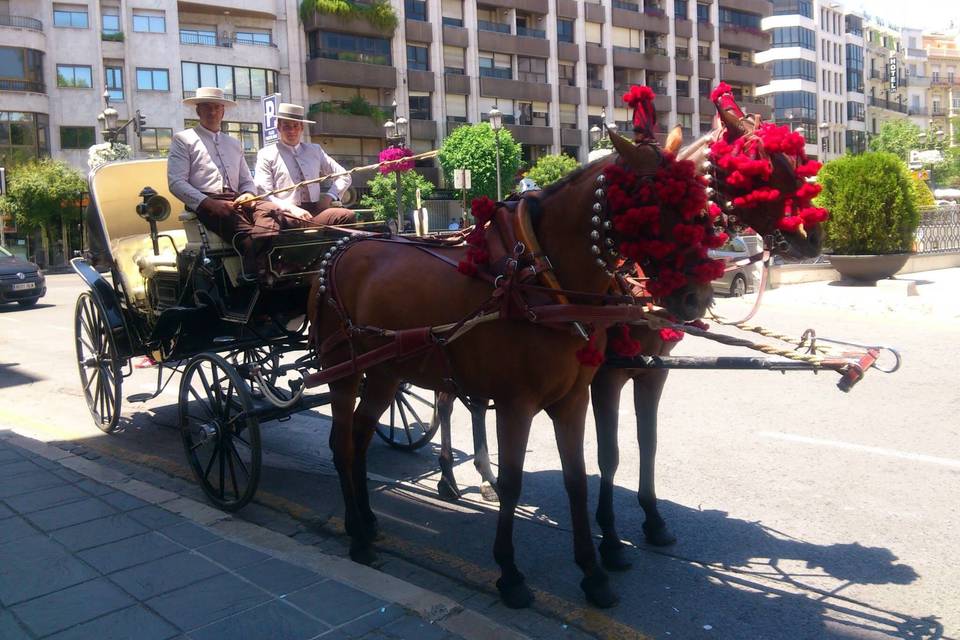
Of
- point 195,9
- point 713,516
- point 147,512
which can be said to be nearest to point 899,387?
point 713,516

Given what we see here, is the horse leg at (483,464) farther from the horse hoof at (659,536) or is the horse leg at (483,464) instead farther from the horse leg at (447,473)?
the horse hoof at (659,536)

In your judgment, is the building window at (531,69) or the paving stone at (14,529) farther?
the building window at (531,69)

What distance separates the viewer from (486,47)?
52.0 metres

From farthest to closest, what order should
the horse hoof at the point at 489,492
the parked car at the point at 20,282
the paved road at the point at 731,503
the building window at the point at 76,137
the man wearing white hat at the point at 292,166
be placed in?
the building window at the point at 76,137 → the parked car at the point at 20,282 → the man wearing white hat at the point at 292,166 → the horse hoof at the point at 489,492 → the paved road at the point at 731,503

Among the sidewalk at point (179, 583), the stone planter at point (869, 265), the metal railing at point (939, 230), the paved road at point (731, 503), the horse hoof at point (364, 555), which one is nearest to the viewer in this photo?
the sidewalk at point (179, 583)

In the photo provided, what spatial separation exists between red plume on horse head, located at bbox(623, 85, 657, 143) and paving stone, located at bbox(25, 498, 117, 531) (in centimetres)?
397

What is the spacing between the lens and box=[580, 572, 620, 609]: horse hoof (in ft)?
13.2

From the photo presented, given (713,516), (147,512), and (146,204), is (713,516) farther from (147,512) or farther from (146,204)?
(146,204)

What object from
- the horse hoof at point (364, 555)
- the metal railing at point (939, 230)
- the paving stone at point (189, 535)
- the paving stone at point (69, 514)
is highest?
the metal railing at point (939, 230)

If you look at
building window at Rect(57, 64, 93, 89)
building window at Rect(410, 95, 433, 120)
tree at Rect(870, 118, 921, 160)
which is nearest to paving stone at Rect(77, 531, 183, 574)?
building window at Rect(57, 64, 93, 89)

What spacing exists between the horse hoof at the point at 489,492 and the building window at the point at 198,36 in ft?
145

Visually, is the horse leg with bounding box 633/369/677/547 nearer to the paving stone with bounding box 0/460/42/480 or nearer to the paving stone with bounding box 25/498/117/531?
the paving stone with bounding box 25/498/117/531

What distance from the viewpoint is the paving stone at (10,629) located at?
12.0 ft

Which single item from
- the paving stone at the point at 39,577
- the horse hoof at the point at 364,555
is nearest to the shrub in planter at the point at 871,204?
the horse hoof at the point at 364,555
